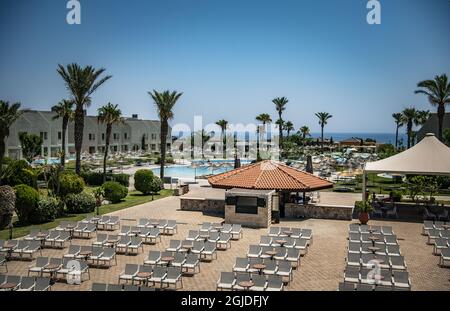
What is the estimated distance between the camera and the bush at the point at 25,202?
866 inches

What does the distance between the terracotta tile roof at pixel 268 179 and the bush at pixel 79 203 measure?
7.69 m

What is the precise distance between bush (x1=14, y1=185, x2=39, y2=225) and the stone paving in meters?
4.64

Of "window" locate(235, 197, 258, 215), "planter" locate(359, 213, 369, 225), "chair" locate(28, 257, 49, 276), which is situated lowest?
"chair" locate(28, 257, 49, 276)

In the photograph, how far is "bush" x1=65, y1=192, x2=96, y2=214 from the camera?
2553 centimetres

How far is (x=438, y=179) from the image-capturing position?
37.9 m

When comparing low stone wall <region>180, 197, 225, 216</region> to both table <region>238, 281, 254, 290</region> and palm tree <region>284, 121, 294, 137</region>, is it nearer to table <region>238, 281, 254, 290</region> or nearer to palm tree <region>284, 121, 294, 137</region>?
table <region>238, 281, 254, 290</region>

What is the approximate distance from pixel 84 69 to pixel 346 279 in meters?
30.5

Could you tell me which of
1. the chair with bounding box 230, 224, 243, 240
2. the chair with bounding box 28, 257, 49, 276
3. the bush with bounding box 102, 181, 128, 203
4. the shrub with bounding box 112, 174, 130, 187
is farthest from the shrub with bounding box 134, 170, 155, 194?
the chair with bounding box 28, 257, 49, 276

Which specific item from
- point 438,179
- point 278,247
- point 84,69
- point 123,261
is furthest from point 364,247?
point 84,69

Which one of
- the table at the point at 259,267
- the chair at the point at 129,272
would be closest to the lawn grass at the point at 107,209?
the chair at the point at 129,272

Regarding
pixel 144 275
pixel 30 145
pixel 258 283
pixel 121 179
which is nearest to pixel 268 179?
pixel 258 283

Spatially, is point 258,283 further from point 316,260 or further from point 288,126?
point 288,126

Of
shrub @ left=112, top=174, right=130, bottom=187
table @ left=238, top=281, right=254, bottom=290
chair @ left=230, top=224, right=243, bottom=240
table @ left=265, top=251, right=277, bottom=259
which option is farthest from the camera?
shrub @ left=112, top=174, right=130, bottom=187

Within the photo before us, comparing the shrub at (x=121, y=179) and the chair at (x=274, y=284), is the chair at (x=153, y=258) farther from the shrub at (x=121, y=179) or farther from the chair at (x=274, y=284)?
the shrub at (x=121, y=179)
